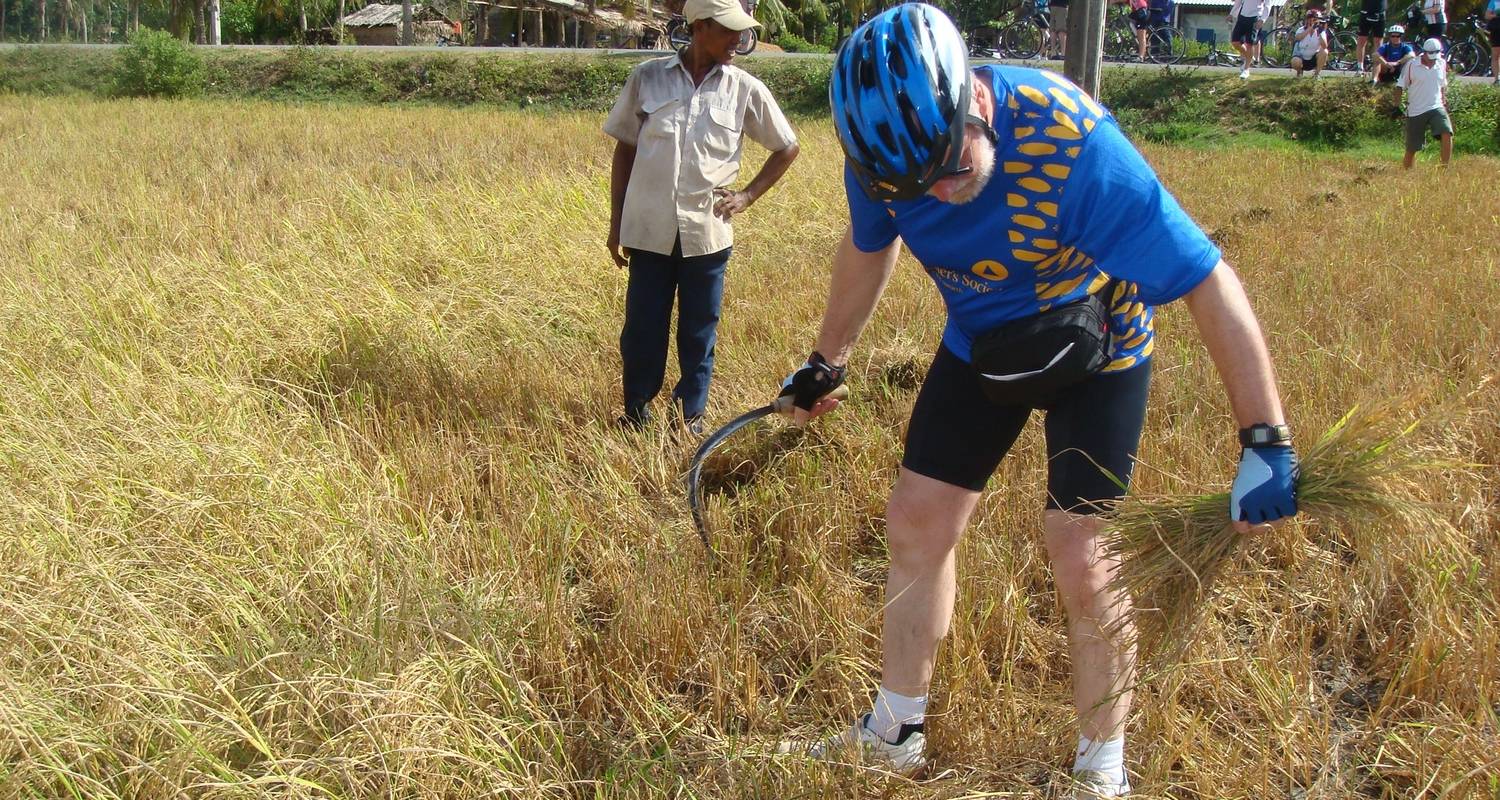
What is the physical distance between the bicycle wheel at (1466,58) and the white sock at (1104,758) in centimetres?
2165

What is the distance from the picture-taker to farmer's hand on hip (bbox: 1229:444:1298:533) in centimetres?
191

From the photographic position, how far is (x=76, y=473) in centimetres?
333

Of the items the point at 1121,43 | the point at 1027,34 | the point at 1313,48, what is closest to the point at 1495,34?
the point at 1313,48

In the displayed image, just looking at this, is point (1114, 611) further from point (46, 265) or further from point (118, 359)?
point (46, 265)

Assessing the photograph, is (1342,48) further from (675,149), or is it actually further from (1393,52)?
(675,149)

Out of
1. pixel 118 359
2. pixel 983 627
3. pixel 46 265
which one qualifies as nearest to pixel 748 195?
pixel 983 627

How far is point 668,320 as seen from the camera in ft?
14.3

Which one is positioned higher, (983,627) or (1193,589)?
(1193,589)

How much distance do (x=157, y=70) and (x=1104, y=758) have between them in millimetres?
26717

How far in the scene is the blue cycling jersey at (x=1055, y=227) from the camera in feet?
6.27

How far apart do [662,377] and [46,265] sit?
427 cm

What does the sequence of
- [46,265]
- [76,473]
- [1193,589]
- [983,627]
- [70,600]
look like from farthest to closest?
[46,265] < [76,473] < [983,627] < [70,600] < [1193,589]

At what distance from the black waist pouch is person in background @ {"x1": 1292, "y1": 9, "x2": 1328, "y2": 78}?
19115 millimetres

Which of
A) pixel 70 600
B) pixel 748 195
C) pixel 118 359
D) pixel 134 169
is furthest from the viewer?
pixel 134 169
